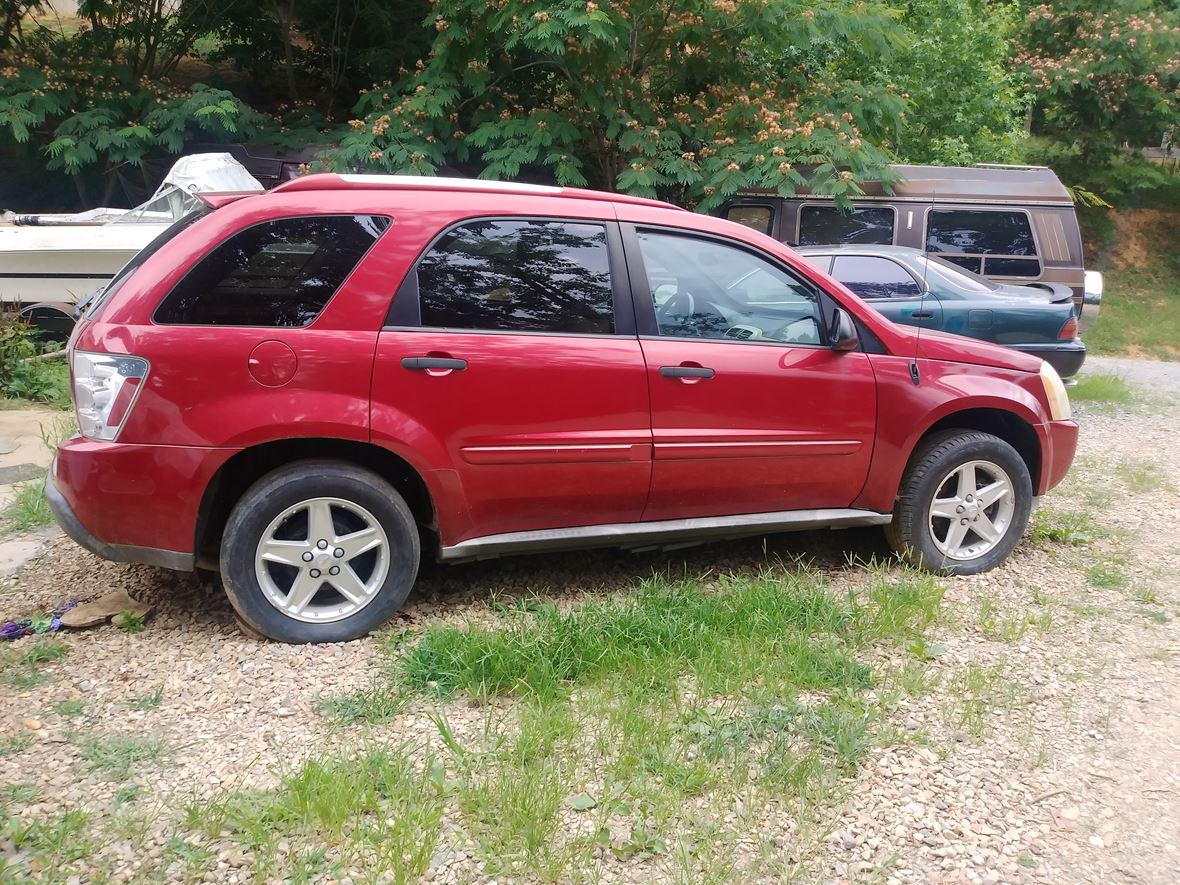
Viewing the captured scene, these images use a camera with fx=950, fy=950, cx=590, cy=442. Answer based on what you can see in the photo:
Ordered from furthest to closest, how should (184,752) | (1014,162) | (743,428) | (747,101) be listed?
(1014,162) < (747,101) < (743,428) < (184,752)

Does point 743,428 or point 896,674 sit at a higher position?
point 743,428

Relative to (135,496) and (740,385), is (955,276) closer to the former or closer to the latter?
(740,385)

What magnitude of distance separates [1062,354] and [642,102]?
5.18 m

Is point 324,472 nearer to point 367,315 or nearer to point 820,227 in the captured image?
point 367,315

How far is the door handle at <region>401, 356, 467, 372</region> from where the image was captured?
3648 mm

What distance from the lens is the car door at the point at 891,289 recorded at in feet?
27.5

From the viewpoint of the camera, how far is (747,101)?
10422 millimetres

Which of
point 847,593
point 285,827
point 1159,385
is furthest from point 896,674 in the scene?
point 1159,385

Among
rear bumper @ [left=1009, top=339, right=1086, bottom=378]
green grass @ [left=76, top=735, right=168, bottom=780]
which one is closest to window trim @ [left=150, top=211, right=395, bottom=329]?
green grass @ [left=76, top=735, right=168, bottom=780]

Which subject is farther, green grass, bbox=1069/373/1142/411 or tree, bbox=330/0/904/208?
green grass, bbox=1069/373/1142/411

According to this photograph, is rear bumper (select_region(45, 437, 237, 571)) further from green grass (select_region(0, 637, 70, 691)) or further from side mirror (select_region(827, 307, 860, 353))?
side mirror (select_region(827, 307, 860, 353))

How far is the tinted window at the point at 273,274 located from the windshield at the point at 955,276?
6334 mm

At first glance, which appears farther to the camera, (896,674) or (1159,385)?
(1159,385)

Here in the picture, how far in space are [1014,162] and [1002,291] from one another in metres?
8.79
